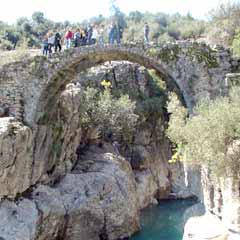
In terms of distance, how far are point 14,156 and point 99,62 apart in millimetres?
4885

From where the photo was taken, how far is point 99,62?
20.8 meters

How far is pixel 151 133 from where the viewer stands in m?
32.0

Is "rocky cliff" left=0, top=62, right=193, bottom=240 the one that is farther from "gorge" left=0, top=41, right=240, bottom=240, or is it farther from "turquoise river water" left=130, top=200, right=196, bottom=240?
"turquoise river water" left=130, top=200, right=196, bottom=240

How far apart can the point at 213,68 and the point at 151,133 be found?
14416 mm

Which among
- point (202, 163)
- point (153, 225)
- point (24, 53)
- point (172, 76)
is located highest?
point (24, 53)

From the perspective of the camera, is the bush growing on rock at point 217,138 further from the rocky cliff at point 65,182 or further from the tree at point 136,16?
the tree at point 136,16

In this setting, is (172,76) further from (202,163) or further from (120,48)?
(202,163)

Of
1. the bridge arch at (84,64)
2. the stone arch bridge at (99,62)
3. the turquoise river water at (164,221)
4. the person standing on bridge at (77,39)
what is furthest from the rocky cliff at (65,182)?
the person standing on bridge at (77,39)

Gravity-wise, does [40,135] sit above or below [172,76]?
below

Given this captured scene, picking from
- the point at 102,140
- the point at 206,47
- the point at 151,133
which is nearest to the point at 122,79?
the point at 151,133

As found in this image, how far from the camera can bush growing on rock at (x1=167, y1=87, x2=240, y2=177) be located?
13.1 meters

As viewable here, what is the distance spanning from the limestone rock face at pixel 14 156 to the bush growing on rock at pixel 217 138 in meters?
6.03


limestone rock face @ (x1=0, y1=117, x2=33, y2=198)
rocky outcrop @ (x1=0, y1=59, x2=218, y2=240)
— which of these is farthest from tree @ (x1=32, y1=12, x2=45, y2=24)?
limestone rock face @ (x1=0, y1=117, x2=33, y2=198)

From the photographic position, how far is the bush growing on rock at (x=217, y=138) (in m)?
13.1
